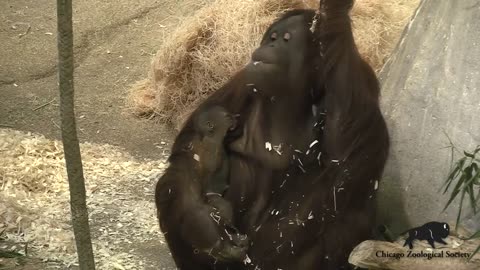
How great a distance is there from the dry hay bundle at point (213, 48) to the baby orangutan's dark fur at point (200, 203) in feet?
4.95

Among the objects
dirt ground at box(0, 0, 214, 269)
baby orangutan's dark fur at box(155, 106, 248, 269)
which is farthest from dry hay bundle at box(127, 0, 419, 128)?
baby orangutan's dark fur at box(155, 106, 248, 269)

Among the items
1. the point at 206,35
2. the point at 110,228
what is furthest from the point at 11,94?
the point at 110,228

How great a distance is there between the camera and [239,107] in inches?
93.5

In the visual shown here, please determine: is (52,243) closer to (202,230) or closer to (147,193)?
(147,193)

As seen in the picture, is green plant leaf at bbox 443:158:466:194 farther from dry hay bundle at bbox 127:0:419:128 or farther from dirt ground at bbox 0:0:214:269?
dry hay bundle at bbox 127:0:419:128

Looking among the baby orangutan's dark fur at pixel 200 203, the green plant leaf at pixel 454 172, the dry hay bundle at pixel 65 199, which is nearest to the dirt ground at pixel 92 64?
the dry hay bundle at pixel 65 199

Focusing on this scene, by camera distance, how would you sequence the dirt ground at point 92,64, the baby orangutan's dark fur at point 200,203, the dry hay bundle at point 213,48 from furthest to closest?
1. the dry hay bundle at point 213,48
2. the dirt ground at point 92,64
3. the baby orangutan's dark fur at point 200,203

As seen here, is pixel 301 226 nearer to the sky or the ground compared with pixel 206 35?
nearer to the ground

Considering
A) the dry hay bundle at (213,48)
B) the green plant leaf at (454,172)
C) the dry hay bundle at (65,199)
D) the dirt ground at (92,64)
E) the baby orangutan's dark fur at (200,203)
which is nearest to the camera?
the green plant leaf at (454,172)

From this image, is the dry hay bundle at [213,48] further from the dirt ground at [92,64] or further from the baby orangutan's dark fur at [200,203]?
the baby orangutan's dark fur at [200,203]

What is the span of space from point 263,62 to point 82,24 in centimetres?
256

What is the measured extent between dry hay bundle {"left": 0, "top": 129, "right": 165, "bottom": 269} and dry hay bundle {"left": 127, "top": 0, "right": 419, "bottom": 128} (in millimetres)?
465

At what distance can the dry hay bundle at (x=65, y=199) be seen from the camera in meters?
2.94

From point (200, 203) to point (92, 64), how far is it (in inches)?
85.7
